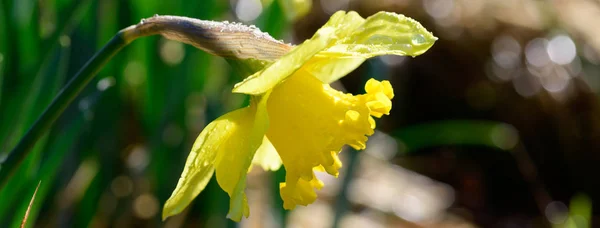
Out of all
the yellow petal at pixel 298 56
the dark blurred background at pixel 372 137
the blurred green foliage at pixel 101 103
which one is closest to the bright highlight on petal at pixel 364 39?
the yellow petal at pixel 298 56

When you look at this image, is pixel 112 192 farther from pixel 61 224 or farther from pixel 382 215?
pixel 382 215

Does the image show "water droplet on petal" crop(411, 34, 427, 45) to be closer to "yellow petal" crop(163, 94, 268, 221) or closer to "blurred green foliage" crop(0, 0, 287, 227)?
"yellow petal" crop(163, 94, 268, 221)

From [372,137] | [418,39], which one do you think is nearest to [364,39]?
[418,39]

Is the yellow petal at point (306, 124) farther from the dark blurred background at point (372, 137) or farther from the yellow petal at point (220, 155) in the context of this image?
the dark blurred background at point (372, 137)

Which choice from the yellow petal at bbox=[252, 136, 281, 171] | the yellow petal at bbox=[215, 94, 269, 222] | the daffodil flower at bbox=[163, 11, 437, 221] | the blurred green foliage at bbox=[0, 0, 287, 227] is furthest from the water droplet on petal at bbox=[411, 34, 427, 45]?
the blurred green foliage at bbox=[0, 0, 287, 227]

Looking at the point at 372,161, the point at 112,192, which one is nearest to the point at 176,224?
the point at 112,192

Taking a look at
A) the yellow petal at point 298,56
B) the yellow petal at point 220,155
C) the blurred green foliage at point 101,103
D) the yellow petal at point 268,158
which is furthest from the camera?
the blurred green foliage at point 101,103

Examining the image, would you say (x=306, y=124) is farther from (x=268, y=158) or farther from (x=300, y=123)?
(x=268, y=158)
